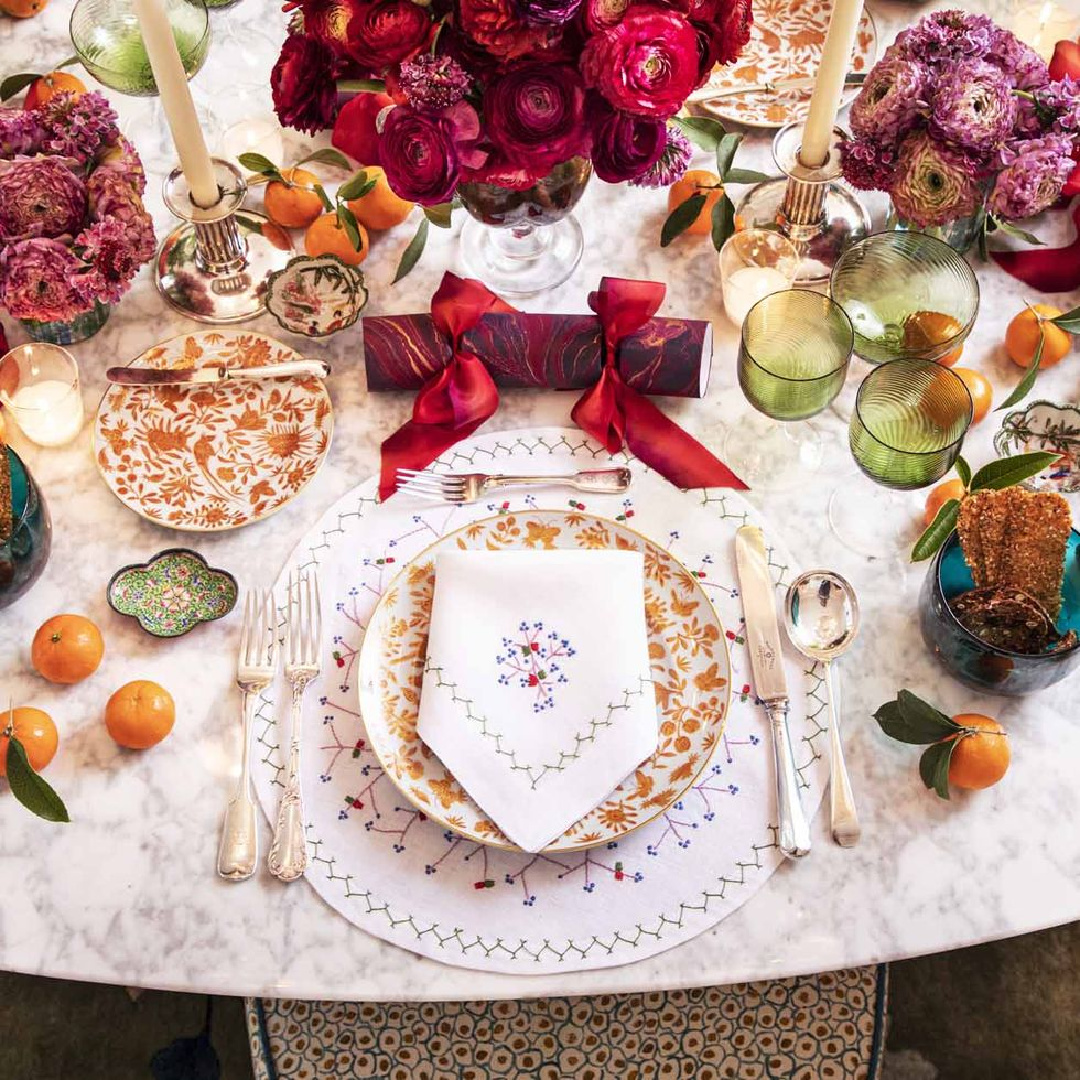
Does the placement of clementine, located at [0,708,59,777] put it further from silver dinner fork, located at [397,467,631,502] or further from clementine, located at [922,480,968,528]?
clementine, located at [922,480,968,528]

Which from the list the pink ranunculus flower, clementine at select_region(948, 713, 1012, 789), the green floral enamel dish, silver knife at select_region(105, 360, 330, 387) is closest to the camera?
the pink ranunculus flower

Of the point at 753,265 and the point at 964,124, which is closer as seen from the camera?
the point at 964,124

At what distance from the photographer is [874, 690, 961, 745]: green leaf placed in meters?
1.03

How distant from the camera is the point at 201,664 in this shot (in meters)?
1.12

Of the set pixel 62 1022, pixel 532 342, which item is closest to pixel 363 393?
pixel 532 342

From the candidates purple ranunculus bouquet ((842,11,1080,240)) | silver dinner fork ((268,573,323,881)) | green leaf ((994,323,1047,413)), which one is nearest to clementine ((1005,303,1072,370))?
green leaf ((994,323,1047,413))

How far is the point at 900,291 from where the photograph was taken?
4.13 ft

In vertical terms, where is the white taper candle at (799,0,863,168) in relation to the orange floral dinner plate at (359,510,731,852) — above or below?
above

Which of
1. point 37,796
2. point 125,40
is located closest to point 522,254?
point 125,40

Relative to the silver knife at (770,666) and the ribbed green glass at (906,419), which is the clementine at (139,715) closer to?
the silver knife at (770,666)

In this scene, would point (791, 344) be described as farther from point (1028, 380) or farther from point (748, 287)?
→ point (1028, 380)

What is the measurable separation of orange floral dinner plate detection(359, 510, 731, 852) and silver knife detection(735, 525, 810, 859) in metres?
0.04

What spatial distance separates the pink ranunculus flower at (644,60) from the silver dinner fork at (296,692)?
1.70ft

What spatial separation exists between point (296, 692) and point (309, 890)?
175mm
